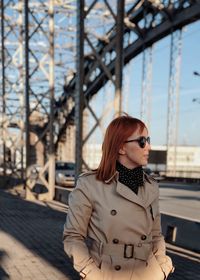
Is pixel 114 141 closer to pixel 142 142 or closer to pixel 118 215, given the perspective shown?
pixel 142 142

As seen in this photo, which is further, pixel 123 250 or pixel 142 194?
pixel 142 194

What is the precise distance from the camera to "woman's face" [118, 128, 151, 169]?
2652 millimetres

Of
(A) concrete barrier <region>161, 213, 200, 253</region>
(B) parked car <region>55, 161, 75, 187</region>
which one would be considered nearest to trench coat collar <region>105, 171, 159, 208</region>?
(A) concrete barrier <region>161, 213, 200, 253</region>

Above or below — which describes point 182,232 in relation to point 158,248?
below

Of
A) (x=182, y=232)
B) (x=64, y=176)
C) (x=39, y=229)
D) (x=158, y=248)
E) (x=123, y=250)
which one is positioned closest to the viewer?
(x=123, y=250)

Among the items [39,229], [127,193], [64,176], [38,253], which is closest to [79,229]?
[127,193]

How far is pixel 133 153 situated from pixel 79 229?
48cm

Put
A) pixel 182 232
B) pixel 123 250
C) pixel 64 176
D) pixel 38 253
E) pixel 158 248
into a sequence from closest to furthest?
pixel 123 250
pixel 158 248
pixel 38 253
pixel 182 232
pixel 64 176

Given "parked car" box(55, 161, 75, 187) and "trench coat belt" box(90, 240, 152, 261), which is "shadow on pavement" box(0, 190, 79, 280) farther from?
"parked car" box(55, 161, 75, 187)

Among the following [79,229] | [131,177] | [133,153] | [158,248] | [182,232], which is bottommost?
[182,232]

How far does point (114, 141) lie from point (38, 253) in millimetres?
6073

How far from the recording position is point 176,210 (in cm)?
1739

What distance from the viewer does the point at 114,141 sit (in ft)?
8.72

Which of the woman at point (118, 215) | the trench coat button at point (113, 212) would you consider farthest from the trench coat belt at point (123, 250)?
the trench coat button at point (113, 212)
